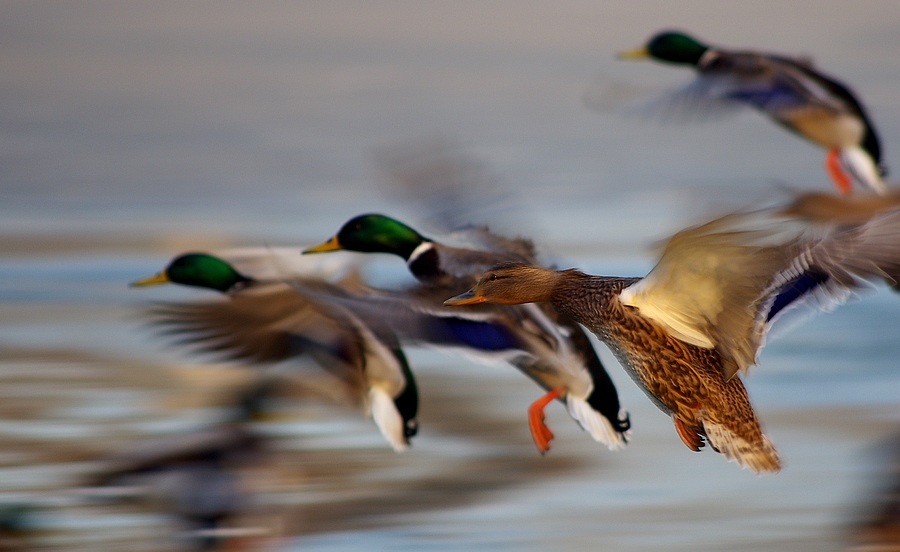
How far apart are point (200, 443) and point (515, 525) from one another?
88 cm

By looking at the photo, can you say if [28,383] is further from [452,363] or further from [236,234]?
[236,234]

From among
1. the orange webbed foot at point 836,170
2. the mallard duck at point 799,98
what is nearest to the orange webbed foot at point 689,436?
the mallard duck at point 799,98

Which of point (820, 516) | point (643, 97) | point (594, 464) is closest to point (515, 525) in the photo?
point (594, 464)

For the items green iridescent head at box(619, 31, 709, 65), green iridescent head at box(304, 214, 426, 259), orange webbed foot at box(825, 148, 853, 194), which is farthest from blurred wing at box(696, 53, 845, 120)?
green iridescent head at box(304, 214, 426, 259)

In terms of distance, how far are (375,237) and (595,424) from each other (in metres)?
1.31

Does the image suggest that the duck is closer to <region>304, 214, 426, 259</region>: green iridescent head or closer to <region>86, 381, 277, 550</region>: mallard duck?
<region>86, 381, 277, 550</region>: mallard duck

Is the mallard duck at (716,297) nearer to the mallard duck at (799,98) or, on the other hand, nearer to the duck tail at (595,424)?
the duck tail at (595,424)

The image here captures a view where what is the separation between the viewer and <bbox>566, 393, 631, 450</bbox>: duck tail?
133 inches

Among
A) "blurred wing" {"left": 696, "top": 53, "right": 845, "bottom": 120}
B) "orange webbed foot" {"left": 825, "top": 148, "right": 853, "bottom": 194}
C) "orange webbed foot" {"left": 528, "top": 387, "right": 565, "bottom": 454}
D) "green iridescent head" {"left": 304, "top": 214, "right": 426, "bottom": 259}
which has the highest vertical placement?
"blurred wing" {"left": 696, "top": 53, "right": 845, "bottom": 120}

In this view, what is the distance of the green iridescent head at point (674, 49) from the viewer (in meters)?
6.13

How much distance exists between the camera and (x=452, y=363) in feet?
15.1

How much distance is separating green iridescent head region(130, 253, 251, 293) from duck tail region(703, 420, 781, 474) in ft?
8.71

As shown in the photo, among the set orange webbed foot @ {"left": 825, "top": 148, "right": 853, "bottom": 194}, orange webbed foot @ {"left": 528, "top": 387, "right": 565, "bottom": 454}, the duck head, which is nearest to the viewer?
the duck head

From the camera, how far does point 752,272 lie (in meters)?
2.01
